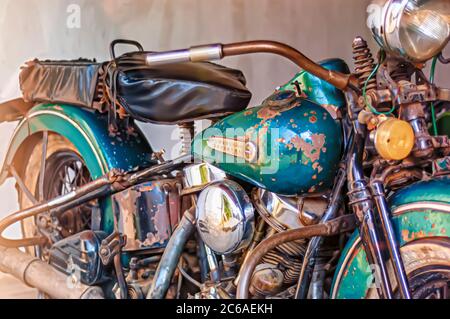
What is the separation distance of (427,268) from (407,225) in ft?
0.35

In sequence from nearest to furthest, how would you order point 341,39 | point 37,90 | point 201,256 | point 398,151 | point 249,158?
point 398,151, point 249,158, point 201,256, point 37,90, point 341,39

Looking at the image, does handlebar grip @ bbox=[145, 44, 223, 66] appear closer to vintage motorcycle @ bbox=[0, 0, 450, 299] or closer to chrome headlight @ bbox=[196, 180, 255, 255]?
vintage motorcycle @ bbox=[0, 0, 450, 299]

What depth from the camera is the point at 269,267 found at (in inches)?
66.8

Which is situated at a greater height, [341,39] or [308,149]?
[341,39]

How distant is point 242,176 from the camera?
5.66 feet

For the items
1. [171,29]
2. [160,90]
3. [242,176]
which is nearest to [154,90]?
[160,90]

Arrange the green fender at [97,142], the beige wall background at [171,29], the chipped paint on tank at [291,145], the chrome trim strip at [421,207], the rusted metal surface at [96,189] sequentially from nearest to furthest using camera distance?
1. the chrome trim strip at [421,207]
2. the chipped paint on tank at [291,145]
3. the rusted metal surface at [96,189]
4. the green fender at [97,142]
5. the beige wall background at [171,29]

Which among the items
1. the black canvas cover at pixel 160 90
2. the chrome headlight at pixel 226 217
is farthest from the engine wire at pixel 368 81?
the black canvas cover at pixel 160 90

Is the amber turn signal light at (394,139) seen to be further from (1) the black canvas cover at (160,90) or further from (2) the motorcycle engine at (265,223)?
(1) the black canvas cover at (160,90)

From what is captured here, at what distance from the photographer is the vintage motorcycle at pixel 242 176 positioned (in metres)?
1.40

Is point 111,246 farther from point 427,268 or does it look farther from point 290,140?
point 427,268
